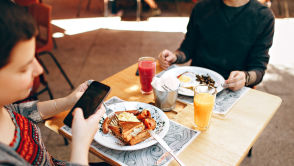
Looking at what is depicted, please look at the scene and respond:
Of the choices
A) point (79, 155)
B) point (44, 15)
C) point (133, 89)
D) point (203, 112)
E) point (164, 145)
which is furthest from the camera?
point (44, 15)

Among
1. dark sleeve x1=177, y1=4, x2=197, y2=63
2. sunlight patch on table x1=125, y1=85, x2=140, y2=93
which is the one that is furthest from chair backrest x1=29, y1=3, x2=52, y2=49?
sunlight patch on table x1=125, y1=85, x2=140, y2=93

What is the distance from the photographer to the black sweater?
1.65 m

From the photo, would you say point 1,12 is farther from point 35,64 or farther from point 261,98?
point 261,98

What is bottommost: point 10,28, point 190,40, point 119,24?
point 119,24

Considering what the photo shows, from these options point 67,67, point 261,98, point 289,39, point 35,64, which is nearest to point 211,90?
point 261,98

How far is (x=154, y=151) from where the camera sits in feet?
3.31

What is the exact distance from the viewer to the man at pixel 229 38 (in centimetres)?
164

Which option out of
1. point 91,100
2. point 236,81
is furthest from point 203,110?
point 91,100

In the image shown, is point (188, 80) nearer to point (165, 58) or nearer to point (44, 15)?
point (165, 58)

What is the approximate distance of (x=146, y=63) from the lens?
1443mm

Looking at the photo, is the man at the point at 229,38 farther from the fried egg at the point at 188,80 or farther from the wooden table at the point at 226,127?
the wooden table at the point at 226,127

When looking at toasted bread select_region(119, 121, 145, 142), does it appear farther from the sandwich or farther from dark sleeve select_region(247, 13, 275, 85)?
dark sleeve select_region(247, 13, 275, 85)

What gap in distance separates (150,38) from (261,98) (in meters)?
3.30

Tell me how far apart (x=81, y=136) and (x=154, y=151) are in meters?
0.30
